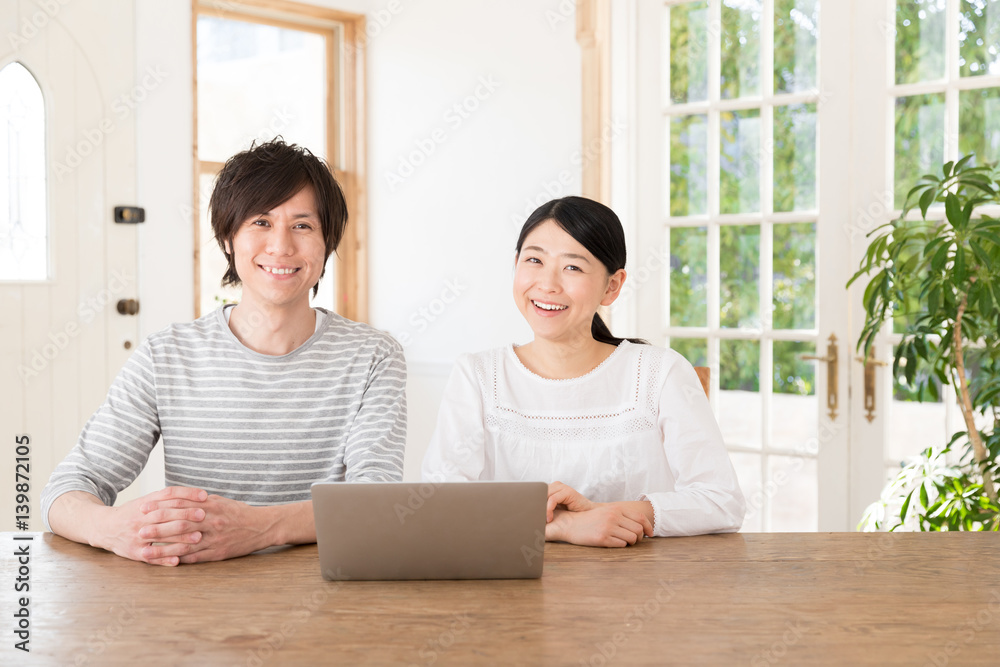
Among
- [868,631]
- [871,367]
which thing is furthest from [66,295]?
[868,631]

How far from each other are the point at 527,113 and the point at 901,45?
1409 millimetres

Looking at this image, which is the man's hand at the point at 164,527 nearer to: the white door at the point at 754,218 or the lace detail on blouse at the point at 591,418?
the lace detail on blouse at the point at 591,418

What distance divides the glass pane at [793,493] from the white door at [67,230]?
2510 mm

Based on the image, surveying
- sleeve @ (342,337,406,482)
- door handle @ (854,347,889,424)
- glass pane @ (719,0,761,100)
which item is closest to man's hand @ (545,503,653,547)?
sleeve @ (342,337,406,482)

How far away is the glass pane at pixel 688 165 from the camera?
3.29 m

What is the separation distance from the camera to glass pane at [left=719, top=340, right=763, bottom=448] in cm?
319

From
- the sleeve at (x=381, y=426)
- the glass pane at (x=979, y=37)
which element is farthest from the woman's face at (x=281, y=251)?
the glass pane at (x=979, y=37)

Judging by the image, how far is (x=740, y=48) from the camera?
3.18 meters

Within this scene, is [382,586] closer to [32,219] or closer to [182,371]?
[182,371]

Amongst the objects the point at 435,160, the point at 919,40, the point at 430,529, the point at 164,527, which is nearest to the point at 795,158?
the point at 919,40

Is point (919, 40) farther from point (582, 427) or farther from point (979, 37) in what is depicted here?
point (582, 427)

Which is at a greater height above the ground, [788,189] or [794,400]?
[788,189]

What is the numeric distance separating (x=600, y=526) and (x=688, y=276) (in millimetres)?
2065

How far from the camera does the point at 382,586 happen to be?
46.6 inches
